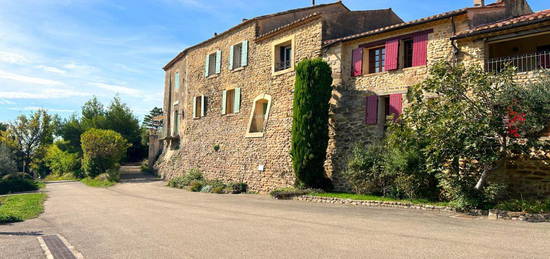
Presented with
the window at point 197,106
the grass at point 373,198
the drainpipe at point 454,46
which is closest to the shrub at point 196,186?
the window at point 197,106

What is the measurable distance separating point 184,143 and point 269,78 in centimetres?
1021

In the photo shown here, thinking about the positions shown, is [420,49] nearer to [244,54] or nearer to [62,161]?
[244,54]

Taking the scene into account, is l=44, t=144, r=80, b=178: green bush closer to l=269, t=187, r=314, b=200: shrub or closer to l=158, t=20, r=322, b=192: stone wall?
l=158, t=20, r=322, b=192: stone wall

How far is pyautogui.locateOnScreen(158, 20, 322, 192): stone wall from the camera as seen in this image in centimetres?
1772

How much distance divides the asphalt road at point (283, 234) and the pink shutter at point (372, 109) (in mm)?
4334

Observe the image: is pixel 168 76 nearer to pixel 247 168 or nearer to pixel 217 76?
pixel 217 76

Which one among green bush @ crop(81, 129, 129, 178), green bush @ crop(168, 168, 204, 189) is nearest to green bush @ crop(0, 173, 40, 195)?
green bush @ crop(81, 129, 129, 178)

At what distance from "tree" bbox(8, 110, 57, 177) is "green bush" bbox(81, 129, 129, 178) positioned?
40.0ft

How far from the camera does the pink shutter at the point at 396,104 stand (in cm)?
1388

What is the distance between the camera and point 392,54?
14227 mm

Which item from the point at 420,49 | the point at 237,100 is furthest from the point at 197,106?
the point at 420,49

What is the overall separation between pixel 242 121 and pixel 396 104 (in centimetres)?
944

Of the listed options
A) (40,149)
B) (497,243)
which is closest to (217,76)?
(497,243)

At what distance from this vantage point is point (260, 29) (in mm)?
20516
